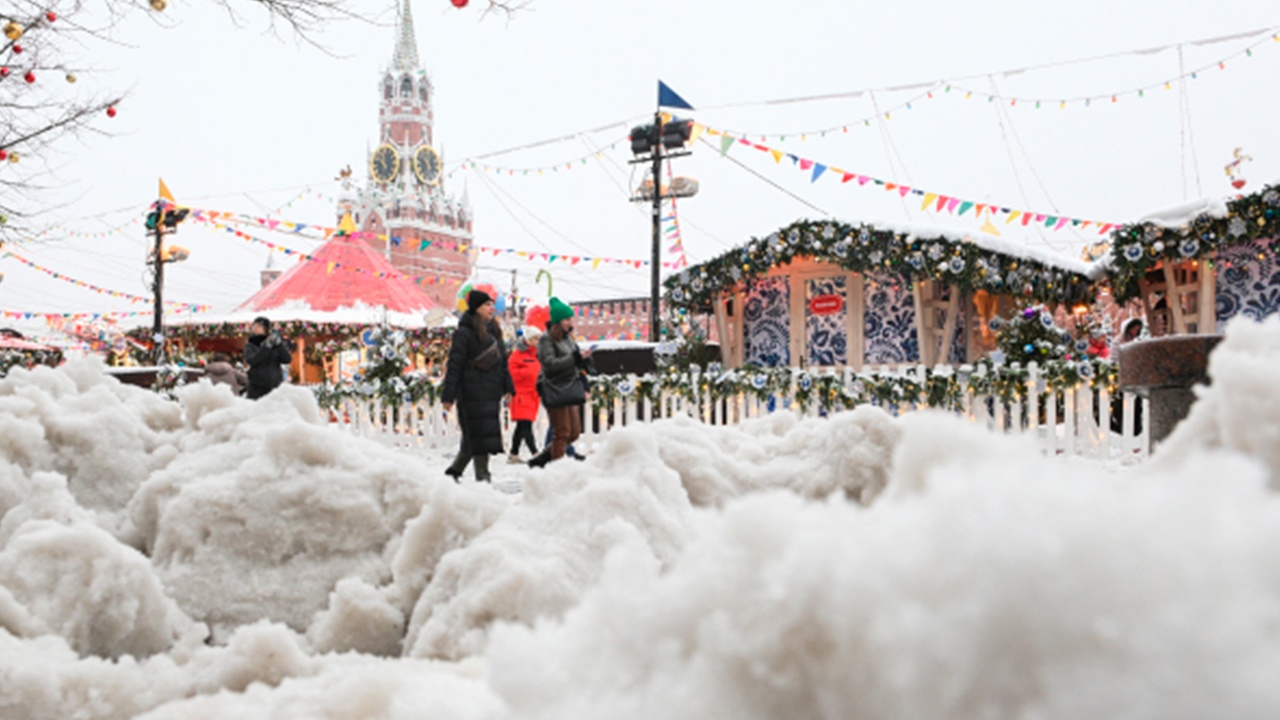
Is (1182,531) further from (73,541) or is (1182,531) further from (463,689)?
(73,541)

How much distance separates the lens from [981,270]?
1080cm

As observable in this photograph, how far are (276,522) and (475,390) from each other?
561cm

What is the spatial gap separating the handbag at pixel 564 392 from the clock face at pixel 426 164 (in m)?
58.0

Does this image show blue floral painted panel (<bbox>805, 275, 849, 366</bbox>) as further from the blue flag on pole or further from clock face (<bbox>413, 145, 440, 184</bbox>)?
clock face (<bbox>413, 145, 440, 184</bbox>)

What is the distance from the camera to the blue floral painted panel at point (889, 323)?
12.4 meters

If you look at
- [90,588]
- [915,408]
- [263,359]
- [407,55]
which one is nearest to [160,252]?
[263,359]

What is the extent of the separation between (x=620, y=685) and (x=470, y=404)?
6.56 metres

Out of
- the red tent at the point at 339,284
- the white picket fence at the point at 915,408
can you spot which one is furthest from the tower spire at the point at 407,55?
the white picket fence at the point at 915,408

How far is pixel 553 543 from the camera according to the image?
3.92 feet

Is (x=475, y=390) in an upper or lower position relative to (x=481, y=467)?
upper

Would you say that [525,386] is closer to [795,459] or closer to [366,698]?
[795,459]

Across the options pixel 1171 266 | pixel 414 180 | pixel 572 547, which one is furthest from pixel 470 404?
pixel 414 180

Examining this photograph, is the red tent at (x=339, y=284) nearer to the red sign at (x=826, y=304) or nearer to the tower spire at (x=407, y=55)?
the red sign at (x=826, y=304)

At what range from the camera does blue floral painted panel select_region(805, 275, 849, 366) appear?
1279 cm
